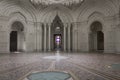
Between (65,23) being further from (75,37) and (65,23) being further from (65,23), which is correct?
(75,37)

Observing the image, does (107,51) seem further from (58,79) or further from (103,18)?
(58,79)

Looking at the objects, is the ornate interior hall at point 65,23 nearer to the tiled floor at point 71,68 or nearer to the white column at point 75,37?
the white column at point 75,37

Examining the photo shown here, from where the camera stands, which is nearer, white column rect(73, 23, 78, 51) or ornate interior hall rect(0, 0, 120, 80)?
ornate interior hall rect(0, 0, 120, 80)

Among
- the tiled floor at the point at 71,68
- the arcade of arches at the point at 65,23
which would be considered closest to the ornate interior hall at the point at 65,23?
the arcade of arches at the point at 65,23

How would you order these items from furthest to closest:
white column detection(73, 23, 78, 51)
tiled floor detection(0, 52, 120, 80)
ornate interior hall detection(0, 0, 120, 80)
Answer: white column detection(73, 23, 78, 51) < ornate interior hall detection(0, 0, 120, 80) < tiled floor detection(0, 52, 120, 80)

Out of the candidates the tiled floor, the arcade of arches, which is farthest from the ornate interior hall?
the tiled floor

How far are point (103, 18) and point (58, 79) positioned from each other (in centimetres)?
1476

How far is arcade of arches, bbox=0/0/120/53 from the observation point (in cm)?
1628

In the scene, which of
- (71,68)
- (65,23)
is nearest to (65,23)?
(65,23)

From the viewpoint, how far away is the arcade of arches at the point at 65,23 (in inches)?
641

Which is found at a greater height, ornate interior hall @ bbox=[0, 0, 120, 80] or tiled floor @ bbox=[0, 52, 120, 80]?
ornate interior hall @ bbox=[0, 0, 120, 80]

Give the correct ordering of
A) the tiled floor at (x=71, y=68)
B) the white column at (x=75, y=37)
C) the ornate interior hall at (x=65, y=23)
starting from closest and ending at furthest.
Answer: the tiled floor at (x=71, y=68), the ornate interior hall at (x=65, y=23), the white column at (x=75, y=37)

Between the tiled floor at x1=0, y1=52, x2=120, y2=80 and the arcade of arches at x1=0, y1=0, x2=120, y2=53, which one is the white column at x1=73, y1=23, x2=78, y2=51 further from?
the tiled floor at x1=0, y1=52, x2=120, y2=80

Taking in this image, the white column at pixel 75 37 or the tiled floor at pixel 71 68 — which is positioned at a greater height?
the white column at pixel 75 37
